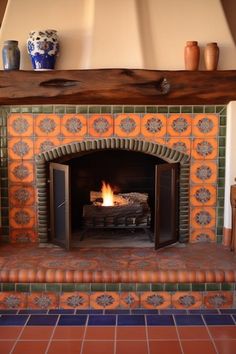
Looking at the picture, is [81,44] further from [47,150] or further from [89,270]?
[89,270]

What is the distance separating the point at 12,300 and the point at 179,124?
186cm

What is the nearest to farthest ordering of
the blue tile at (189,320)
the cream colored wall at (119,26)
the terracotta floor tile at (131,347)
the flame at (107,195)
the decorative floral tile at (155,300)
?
the terracotta floor tile at (131,347) → the blue tile at (189,320) → the decorative floral tile at (155,300) → the cream colored wall at (119,26) → the flame at (107,195)

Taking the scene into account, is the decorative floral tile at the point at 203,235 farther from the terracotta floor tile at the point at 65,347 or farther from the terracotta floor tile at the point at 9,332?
the terracotta floor tile at the point at 9,332

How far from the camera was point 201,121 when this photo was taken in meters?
Result: 3.51

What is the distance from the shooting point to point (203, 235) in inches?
143

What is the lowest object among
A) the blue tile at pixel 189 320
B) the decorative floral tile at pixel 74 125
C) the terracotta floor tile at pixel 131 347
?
the terracotta floor tile at pixel 131 347

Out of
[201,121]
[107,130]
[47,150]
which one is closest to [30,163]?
[47,150]

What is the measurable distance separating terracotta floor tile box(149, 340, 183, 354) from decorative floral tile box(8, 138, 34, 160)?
183 centimetres

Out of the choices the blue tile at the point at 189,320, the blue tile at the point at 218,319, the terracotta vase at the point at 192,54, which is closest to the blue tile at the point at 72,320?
the blue tile at the point at 189,320

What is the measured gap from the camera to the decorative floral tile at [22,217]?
142 inches

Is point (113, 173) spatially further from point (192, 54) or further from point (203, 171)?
point (192, 54)

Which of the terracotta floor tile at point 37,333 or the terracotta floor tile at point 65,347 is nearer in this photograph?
the terracotta floor tile at point 65,347

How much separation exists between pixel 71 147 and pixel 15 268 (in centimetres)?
107

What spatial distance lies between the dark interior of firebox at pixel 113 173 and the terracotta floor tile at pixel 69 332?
1373 mm
